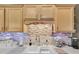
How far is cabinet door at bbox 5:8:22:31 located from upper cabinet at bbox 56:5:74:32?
50 centimetres

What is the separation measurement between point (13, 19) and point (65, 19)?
2.23 feet

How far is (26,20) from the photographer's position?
1.93m

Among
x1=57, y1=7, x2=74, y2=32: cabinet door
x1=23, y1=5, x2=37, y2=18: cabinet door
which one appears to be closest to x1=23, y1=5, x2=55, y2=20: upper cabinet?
x1=23, y1=5, x2=37, y2=18: cabinet door

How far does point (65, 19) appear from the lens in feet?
6.21

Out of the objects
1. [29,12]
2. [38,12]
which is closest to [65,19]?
[38,12]

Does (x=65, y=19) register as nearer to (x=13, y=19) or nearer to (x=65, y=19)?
(x=65, y=19)

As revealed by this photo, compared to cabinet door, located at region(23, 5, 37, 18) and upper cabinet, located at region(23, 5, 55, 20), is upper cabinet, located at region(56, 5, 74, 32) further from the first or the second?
cabinet door, located at region(23, 5, 37, 18)

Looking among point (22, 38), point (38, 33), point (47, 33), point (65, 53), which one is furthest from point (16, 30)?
point (65, 53)

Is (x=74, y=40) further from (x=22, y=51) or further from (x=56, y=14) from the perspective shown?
(x=22, y=51)

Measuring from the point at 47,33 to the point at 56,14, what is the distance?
0.95 ft

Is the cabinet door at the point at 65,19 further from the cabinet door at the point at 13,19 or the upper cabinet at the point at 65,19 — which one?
the cabinet door at the point at 13,19

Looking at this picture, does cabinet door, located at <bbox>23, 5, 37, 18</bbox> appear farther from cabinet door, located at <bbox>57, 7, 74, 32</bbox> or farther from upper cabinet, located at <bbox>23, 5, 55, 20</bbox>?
cabinet door, located at <bbox>57, 7, 74, 32</bbox>

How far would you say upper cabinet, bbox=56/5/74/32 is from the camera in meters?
1.87

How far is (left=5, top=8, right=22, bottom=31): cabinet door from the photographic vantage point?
188cm
